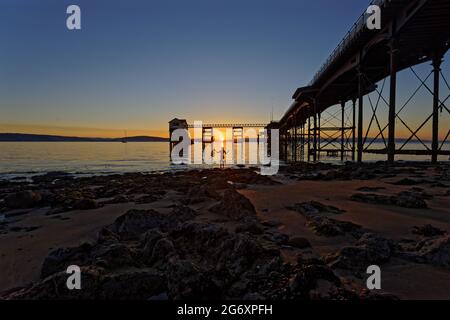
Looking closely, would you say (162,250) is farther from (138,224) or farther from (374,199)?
(374,199)

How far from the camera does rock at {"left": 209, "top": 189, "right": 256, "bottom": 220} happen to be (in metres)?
7.09

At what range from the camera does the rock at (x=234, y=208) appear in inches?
279

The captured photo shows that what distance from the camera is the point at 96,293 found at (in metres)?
3.22

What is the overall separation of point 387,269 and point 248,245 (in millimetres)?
2010

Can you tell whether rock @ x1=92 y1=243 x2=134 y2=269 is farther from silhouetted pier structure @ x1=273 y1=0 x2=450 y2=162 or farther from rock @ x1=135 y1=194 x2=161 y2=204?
silhouetted pier structure @ x1=273 y1=0 x2=450 y2=162

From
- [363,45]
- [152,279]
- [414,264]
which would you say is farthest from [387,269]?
[363,45]

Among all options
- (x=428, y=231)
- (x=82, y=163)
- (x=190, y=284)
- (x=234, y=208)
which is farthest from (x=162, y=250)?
(x=82, y=163)

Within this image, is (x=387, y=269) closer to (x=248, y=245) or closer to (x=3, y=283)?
(x=248, y=245)

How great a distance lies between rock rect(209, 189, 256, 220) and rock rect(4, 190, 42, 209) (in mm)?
8949

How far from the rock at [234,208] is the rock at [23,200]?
8.95 metres

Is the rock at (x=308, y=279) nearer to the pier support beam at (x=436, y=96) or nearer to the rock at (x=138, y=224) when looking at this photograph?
the rock at (x=138, y=224)

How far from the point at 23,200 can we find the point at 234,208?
1010 centimetres

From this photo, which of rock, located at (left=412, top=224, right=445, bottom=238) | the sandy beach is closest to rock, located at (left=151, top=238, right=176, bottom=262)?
the sandy beach

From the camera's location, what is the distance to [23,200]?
11648 mm
